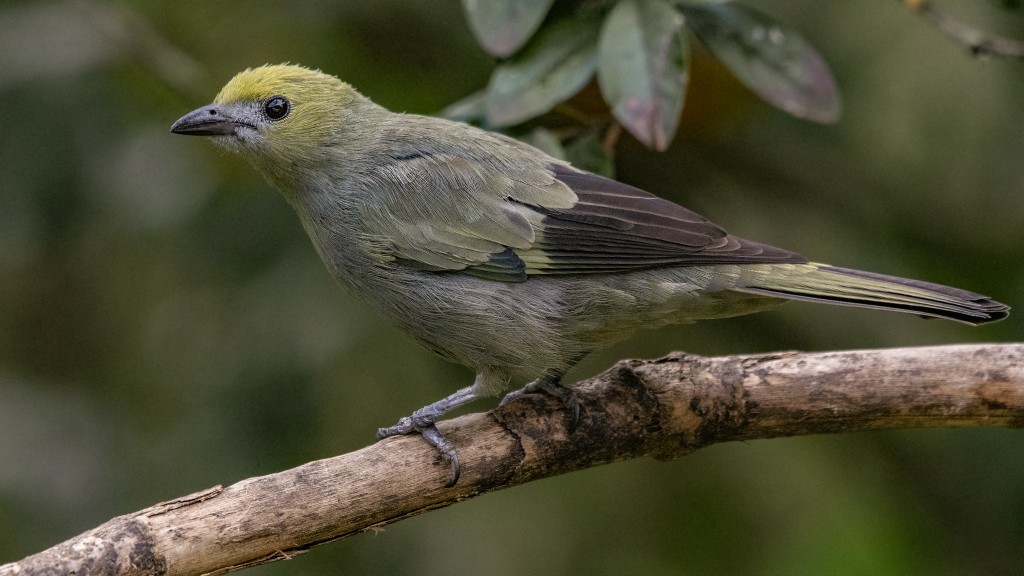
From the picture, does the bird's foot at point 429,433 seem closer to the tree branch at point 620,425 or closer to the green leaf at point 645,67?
the tree branch at point 620,425

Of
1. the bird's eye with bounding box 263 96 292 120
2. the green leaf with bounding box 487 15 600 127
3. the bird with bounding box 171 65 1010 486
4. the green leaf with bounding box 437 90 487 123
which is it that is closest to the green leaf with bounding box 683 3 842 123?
the green leaf with bounding box 487 15 600 127

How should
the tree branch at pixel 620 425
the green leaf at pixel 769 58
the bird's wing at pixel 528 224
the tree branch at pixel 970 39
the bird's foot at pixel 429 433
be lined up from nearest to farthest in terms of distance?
1. the tree branch at pixel 620 425
2. the bird's foot at pixel 429 433
3. the bird's wing at pixel 528 224
4. the green leaf at pixel 769 58
5. the tree branch at pixel 970 39

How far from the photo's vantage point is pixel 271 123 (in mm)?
4062

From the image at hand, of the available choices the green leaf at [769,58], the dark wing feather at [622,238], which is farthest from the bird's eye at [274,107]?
the green leaf at [769,58]

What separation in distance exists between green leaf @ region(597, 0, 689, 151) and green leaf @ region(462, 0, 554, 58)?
0.84ft

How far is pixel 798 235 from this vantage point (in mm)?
5988

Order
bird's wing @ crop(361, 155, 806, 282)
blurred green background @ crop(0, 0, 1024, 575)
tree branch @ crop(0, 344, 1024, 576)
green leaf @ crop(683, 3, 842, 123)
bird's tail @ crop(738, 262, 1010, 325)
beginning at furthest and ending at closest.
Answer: blurred green background @ crop(0, 0, 1024, 575)
green leaf @ crop(683, 3, 842, 123)
bird's wing @ crop(361, 155, 806, 282)
bird's tail @ crop(738, 262, 1010, 325)
tree branch @ crop(0, 344, 1024, 576)

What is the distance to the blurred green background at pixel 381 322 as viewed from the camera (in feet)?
16.5

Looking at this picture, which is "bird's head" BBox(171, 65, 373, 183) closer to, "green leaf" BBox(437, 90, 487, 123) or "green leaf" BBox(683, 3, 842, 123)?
"green leaf" BBox(437, 90, 487, 123)

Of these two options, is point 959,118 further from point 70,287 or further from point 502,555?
point 70,287

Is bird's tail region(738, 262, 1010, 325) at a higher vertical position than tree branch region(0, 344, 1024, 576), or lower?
higher

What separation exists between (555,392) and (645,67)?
3.87 ft

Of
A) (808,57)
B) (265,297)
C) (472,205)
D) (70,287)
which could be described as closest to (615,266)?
(472,205)

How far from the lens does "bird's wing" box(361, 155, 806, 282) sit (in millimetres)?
3738
